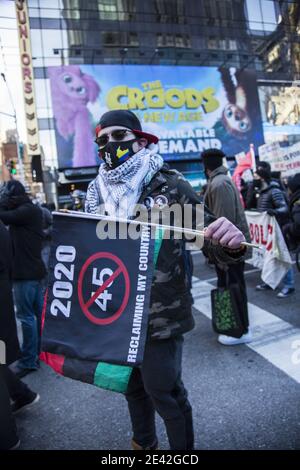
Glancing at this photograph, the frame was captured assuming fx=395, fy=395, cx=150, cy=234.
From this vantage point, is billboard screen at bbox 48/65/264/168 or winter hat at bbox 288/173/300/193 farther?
billboard screen at bbox 48/65/264/168

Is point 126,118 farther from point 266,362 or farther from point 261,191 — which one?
point 261,191

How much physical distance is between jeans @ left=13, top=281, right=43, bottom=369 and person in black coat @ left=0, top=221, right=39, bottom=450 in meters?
0.68

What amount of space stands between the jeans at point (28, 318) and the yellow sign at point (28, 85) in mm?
25752

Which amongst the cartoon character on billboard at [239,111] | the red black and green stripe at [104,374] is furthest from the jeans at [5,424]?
the cartoon character on billboard at [239,111]

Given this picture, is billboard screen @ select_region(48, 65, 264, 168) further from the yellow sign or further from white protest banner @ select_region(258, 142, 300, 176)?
white protest banner @ select_region(258, 142, 300, 176)


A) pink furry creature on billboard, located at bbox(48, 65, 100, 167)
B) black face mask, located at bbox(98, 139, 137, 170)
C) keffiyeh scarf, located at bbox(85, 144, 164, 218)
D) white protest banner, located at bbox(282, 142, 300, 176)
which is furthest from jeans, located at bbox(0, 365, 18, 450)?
pink furry creature on billboard, located at bbox(48, 65, 100, 167)

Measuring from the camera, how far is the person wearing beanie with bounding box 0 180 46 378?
151 inches

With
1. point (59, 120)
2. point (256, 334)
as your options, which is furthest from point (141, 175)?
point (59, 120)

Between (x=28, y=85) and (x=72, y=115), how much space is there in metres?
3.87

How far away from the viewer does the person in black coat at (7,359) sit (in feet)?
8.64

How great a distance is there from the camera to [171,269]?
6.79 ft

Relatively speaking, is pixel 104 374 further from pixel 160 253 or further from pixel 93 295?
pixel 160 253

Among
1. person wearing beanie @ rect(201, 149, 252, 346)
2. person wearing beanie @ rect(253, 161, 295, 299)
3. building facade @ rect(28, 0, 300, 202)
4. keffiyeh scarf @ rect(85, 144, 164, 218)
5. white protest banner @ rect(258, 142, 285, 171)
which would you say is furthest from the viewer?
building facade @ rect(28, 0, 300, 202)

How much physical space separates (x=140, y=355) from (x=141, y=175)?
0.92m
